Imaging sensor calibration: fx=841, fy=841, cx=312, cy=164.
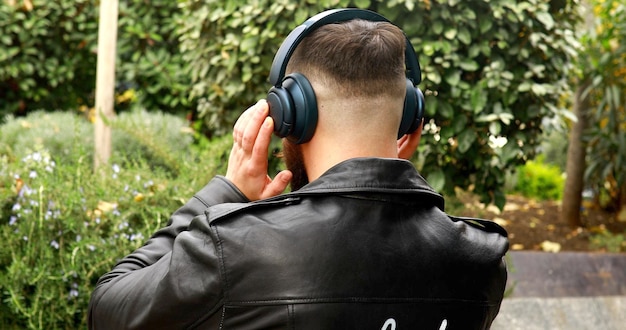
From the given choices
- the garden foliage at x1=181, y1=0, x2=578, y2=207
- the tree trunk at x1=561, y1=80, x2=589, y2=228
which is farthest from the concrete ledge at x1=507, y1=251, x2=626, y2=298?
the tree trunk at x1=561, y1=80, x2=589, y2=228

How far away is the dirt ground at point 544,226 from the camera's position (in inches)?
272

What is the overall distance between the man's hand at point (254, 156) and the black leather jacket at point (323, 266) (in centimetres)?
16

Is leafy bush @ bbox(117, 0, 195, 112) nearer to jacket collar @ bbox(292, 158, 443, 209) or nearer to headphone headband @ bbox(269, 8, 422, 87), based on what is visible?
headphone headband @ bbox(269, 8, 422, 87)

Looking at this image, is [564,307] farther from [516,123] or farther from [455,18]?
[455,18]

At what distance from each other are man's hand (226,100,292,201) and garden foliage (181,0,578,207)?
8.92ft

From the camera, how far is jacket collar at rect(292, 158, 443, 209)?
1756 millimetres

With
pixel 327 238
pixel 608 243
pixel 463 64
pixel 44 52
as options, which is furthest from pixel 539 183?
pixel 327 238

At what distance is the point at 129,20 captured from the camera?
7.41 metres

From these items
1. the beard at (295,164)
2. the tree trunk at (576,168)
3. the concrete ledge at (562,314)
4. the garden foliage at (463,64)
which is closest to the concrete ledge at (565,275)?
the concrete ledge at (562,314)

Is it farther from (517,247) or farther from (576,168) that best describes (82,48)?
(576,168)

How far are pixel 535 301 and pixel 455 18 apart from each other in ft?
6.24

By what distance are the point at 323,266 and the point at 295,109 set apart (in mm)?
347

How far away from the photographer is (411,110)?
1.98 m

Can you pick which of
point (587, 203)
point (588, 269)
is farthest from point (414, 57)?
point (587, 203)
